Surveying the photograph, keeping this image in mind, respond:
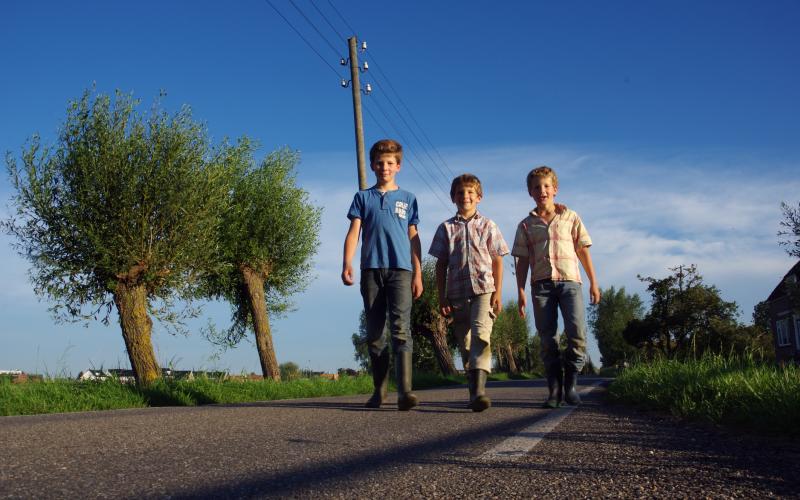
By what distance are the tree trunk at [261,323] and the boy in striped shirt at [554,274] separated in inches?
590

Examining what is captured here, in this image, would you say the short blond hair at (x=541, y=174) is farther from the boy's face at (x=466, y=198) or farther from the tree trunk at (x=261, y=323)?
the tree trunk at (x=261, y=323)

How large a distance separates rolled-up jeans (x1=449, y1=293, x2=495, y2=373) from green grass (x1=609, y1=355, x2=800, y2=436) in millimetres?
1523

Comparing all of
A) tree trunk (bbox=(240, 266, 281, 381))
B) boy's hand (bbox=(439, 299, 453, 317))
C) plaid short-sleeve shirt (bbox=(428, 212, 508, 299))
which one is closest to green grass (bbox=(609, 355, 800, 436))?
plaid short-sleeve shirt (bbox=(428, 212, 508, 299))

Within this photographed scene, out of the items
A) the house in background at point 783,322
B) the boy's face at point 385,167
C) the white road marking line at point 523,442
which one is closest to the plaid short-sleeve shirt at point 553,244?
the boy's face at point 385,167

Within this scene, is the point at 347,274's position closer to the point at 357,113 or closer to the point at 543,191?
the point at 543,191

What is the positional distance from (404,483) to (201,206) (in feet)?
50.1

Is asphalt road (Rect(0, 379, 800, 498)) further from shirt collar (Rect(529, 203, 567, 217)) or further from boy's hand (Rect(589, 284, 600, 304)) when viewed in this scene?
shirt collar (Rect(529, 203, 567, 217))

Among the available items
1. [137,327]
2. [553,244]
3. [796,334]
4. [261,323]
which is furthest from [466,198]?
[796,334]

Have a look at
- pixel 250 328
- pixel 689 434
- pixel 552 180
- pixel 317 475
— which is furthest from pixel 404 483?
pixel 250 328

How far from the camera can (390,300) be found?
19.9 ft

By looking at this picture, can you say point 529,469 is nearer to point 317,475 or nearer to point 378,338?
point 317,475

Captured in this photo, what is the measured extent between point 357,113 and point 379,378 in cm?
1362

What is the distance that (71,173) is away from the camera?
15805 millimetres

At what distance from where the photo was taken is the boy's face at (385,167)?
6219 millimetres
